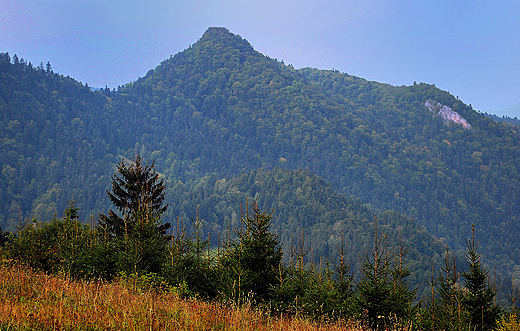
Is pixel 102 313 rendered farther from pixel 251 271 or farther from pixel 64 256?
pixel 64 256

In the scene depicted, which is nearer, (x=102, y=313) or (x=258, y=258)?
(x=102, y=313)

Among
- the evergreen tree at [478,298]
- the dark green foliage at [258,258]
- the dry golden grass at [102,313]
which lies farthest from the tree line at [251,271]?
the dry golden grass at [102,313]

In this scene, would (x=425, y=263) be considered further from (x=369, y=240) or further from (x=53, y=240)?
(x=53, y=240)

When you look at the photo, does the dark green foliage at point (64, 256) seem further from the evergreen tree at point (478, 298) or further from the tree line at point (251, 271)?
the evergreen tree at point (478, 298)

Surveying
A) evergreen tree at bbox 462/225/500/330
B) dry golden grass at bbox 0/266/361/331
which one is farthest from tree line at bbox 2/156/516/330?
dry golden grass at bbox 0/266/361/331

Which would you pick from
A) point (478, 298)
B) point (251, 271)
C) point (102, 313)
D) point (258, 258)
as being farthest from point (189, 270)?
point (478, 298)

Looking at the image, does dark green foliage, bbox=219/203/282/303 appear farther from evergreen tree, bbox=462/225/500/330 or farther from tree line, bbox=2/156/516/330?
evergreen tree, bbox=462/225/500/330

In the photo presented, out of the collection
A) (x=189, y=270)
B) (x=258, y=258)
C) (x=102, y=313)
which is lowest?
(x=102, y=313)

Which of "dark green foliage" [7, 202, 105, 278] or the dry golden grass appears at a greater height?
"dark green foliage" [7, 202, 105, 278]

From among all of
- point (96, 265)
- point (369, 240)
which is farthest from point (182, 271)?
point (369, 240)

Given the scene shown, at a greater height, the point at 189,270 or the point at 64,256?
the point at 64,256

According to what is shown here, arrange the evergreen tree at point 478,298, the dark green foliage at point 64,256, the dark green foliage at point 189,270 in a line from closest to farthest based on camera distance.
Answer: the dark green foliage at point 64,256
the dark green foliage at point 189,270
the evergreen tree at point 478,298

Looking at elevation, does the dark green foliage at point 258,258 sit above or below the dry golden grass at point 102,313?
above

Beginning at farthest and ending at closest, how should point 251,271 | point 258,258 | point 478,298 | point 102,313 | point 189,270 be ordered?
point 478,298 → point 189,270 → point 258,258 → point 251,271 → point 102,313
